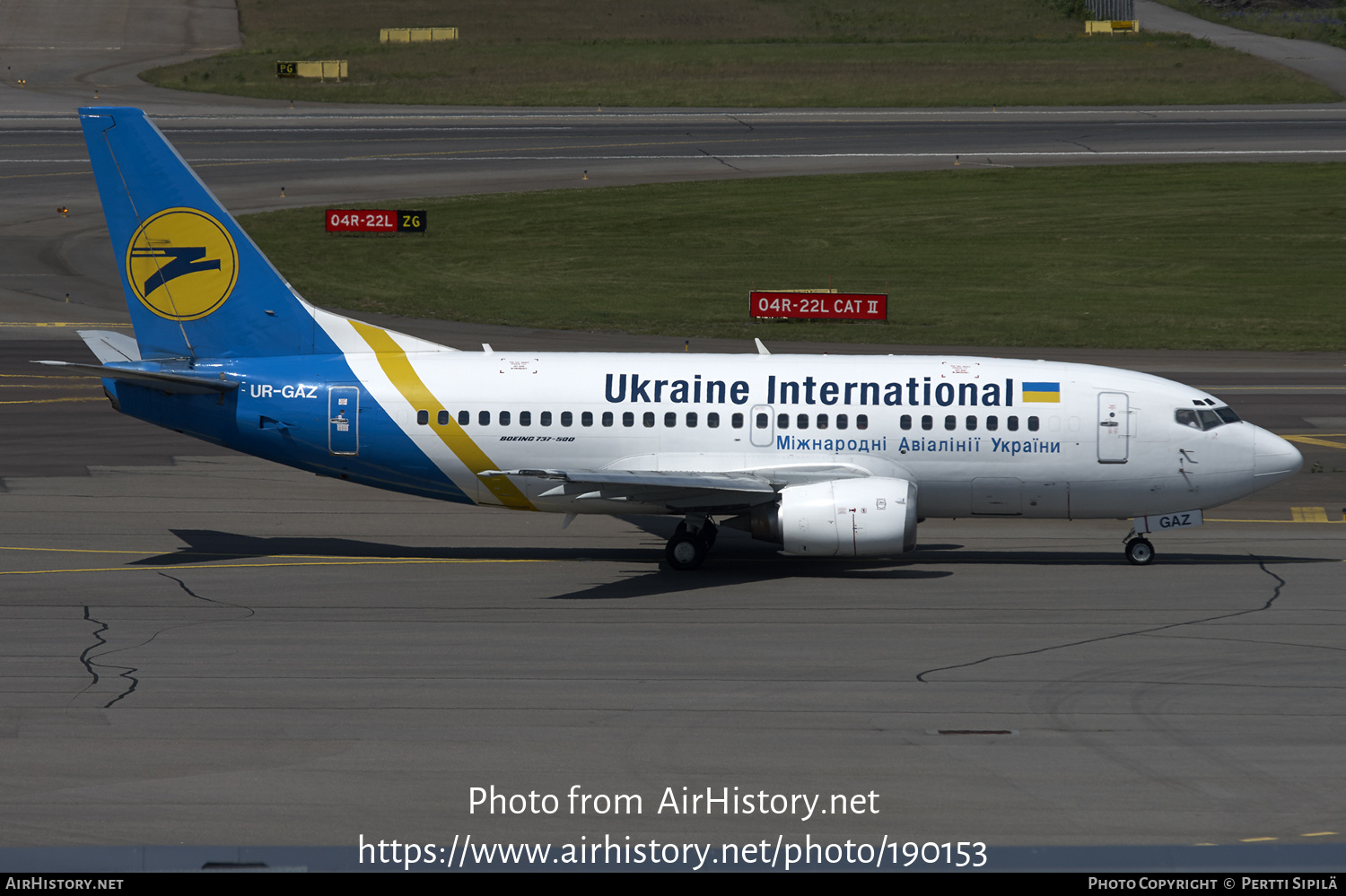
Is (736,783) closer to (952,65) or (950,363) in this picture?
(950,363)

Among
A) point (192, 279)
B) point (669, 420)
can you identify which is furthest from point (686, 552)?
point (192, 279)

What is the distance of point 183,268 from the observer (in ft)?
96.7

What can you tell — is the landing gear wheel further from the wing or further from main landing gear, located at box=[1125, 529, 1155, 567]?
the wing

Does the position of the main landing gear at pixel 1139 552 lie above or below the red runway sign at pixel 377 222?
below

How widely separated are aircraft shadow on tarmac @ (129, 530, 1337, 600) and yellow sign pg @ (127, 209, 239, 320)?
4990mm

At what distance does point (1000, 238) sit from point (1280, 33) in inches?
3376

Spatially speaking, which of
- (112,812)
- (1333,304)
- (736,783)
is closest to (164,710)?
(112,812)

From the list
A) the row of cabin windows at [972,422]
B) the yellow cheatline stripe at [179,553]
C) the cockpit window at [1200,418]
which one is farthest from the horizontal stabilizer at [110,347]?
the cockpit window at [1200,418]

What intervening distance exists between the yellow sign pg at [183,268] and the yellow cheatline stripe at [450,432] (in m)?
3.83

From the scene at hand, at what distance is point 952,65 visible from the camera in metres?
118

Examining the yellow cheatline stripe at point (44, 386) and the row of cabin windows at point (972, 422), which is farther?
the yellow cheatline stripe at point (44, 386)

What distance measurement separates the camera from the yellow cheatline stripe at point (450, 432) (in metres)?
28.7

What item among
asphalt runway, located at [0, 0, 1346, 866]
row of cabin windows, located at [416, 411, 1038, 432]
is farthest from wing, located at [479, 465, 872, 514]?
asphalt runway, located at [0, 0, 1346, 866]

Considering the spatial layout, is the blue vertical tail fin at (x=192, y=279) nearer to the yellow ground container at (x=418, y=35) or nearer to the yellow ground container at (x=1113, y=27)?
the yellow ground container at (x=418, y=35)
